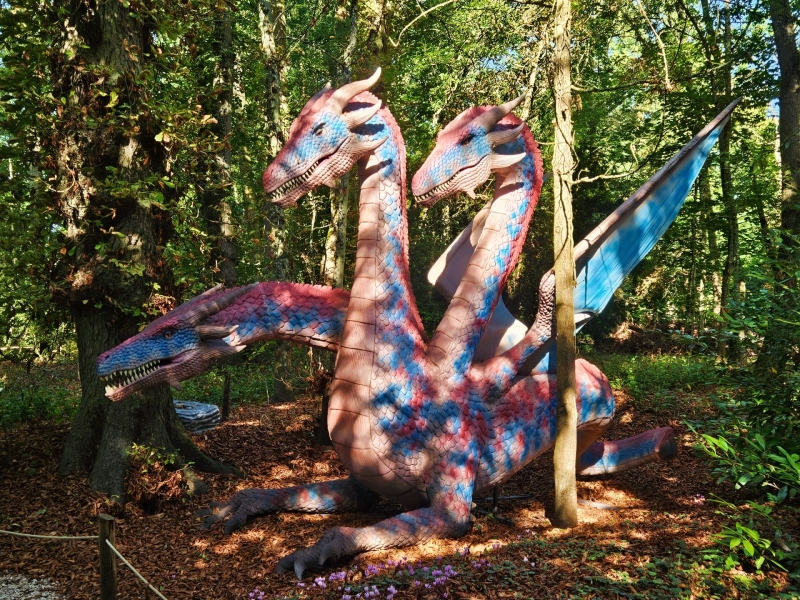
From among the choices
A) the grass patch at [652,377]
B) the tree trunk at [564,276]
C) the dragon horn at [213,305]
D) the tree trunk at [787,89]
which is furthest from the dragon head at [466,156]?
the grass patch at [652,377]

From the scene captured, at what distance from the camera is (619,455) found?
18.1ft

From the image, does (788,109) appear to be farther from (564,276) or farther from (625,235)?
(564,276)

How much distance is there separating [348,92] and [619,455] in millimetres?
3688

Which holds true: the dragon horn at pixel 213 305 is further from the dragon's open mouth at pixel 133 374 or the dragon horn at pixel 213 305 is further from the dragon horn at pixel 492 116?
the dragon horn at pixel 492 116

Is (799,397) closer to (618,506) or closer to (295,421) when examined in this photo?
(618,506)

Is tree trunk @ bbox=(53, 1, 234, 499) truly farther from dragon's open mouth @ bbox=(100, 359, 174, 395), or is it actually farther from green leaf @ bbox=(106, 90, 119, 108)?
dragon's open mouth @ bbox=(100, 359, 174, 395)

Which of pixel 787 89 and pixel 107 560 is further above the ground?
pixel 787 89

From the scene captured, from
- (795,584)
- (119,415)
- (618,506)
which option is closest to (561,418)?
(618,506)

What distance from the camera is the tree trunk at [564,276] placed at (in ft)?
14.4

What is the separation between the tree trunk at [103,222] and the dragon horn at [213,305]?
134 cm

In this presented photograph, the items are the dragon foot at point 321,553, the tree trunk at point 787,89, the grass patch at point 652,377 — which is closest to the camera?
the dragon foot at point 321,553

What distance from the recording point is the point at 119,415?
17.6 feet

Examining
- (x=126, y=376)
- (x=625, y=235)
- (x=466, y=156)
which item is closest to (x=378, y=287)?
(x=466, y=156)

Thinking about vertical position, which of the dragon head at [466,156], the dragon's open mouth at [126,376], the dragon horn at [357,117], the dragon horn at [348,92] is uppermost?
the dragon horn at [348,92]
